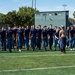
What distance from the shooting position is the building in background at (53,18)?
54.2 m

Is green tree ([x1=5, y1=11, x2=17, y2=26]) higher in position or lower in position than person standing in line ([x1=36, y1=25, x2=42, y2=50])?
higher

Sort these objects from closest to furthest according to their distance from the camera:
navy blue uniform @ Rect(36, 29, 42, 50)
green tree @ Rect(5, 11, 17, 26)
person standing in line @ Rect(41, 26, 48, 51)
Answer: person standing in line @ Rect(41, 26, 48, 51) → navy blue uniform @ Rect(36, 29, 42, 50) → green tree @ Rect(5, 11, 17, 26)

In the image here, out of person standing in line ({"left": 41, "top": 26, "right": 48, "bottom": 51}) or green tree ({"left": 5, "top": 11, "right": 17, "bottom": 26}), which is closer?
person standing in line ({"left": 41, "top": 26, "right": 48, "bottom": 51})

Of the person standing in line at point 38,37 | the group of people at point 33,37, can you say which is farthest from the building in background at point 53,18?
the person standing in line at point 38,37

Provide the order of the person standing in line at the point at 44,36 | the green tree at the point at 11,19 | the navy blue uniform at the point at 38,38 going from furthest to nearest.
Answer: the green tree at the point at 11,19, the navy blue uniform at the point at 38,38, the person standing in line at the point at 44,36

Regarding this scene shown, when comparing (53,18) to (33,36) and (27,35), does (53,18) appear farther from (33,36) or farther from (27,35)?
(33,36)

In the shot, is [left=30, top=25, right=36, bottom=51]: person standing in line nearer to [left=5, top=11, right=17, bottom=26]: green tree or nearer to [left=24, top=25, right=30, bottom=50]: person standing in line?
[left=24, top=25, right=30, bottom=50]: person standing in line

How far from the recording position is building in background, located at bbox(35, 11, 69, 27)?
5418cm

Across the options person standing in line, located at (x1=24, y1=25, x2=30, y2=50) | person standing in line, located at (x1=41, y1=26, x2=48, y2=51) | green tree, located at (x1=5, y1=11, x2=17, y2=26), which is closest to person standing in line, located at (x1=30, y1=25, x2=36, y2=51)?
person standing in line, located at (x1=24, y1=25, x2=30, y2=50)

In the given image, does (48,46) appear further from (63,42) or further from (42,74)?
(42,74)

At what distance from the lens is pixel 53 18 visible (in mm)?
57219

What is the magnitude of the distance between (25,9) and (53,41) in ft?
275

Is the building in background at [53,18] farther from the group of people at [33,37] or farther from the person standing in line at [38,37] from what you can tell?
the person standing in line at [38,37]

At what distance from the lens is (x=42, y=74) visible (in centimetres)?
1191
